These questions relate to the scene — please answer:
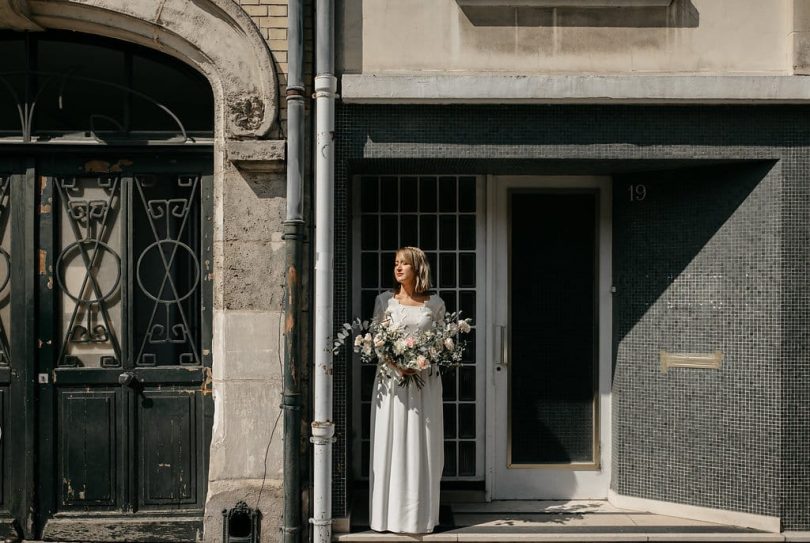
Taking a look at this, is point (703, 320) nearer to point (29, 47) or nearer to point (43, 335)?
point (43, 335)

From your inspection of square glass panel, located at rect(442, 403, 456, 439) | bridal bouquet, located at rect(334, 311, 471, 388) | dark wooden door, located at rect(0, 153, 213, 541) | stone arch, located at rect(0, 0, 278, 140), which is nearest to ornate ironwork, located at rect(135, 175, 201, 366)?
dark wooden door, located at rect(0, 153, 213, 541)

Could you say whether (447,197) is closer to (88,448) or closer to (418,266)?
(418,266)

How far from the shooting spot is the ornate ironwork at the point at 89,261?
221 inches

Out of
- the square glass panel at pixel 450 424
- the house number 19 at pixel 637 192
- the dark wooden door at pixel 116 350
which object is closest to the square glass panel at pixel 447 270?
the square glass panel at pixel 450 424

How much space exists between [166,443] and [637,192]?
4.14 metres

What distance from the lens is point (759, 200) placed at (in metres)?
5.33

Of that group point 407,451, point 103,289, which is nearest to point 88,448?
point 103,289

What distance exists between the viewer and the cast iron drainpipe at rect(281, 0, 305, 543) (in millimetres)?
5074

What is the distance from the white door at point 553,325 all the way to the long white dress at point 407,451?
3.14ft

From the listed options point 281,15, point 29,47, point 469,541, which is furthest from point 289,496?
point 29,47

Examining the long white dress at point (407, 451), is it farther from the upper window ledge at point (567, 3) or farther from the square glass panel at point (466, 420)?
the upper window ledge at point (567, 3)

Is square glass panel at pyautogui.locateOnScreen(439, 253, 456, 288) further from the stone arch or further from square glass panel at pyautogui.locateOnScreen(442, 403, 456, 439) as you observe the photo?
the stone arch

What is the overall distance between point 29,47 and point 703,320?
18.0 ft

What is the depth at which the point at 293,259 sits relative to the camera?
507cm
